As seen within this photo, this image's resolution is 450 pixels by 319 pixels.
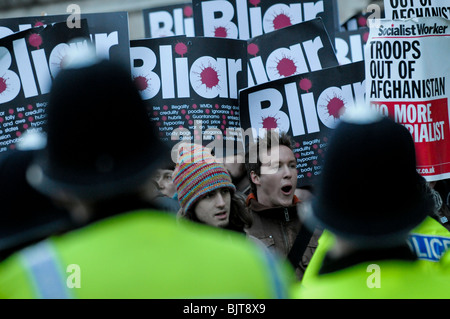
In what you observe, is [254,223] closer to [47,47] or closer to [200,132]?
[200,132]

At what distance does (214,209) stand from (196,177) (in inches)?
7.8

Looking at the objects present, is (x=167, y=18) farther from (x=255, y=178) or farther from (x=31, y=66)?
(x=255, y=178)

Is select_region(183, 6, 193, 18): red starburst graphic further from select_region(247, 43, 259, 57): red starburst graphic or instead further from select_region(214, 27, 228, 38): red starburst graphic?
select_region(247, 43, 259, 57): red starburst graphic

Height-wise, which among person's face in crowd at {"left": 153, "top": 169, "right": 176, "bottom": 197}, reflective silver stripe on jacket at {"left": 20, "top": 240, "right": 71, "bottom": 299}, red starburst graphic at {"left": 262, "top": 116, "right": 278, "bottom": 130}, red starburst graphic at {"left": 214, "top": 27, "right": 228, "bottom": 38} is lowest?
person's face in crowd at {"left": 153, "top": 169, "right": 176, "bottom": 197}

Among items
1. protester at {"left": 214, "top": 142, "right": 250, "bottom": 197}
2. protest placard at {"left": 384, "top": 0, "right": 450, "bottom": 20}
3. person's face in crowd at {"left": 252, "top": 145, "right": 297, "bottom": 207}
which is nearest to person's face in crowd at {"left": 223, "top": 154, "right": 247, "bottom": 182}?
protester at {"left": 214, "top": 142, "right": 250, "bottom": 197}

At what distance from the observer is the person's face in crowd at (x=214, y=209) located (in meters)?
3.79

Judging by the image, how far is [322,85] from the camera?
4332 mm

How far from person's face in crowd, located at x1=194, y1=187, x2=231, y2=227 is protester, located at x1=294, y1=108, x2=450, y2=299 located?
173 cm

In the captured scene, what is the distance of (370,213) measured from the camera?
1.91 meters

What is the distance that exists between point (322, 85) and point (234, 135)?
1.97 feet

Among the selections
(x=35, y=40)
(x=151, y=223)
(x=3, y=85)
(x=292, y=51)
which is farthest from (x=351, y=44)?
(x=151, y=223)

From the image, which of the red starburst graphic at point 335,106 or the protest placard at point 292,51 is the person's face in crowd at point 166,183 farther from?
the red starburst graphic at point 335,106

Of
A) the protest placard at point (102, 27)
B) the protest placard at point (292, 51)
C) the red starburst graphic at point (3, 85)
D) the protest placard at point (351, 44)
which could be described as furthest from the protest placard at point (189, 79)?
the protest placard at point (351, 44)

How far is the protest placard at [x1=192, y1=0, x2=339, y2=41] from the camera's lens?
16.4 feet
